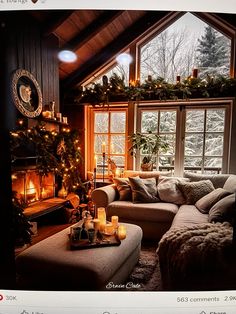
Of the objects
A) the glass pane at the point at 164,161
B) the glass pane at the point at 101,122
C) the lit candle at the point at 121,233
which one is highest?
the glass pane at the point at 101,122

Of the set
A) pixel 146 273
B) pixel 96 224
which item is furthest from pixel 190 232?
pixel 96 224

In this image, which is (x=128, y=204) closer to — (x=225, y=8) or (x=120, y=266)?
(x=120, y=266)

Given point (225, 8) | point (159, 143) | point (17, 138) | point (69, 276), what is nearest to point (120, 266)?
point (69, 276)

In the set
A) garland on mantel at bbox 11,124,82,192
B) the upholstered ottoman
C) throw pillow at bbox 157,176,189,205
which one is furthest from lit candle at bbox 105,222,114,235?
throw pillow at bbox 157,176,189,205

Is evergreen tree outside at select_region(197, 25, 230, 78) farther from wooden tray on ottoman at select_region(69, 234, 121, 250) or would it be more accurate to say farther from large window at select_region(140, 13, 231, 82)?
wooden tray on ottoman at select_region(69, 234, 121, 250)

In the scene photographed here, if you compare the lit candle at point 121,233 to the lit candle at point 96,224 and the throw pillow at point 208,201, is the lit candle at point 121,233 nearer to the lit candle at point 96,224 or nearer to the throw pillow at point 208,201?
the lit candle at point 96,224

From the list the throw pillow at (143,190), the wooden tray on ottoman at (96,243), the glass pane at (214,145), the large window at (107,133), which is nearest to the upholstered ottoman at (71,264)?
the wooden tray on ottoman at (96,243)

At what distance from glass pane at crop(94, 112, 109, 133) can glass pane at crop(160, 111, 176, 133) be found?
0.55 metres

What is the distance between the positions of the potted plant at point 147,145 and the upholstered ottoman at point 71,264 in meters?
0.74

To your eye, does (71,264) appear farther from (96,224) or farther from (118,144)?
(118,144)

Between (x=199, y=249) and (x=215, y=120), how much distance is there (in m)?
1.33

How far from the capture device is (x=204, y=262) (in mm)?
579

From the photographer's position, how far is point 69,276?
57 centimetres

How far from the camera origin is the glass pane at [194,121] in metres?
1.51
